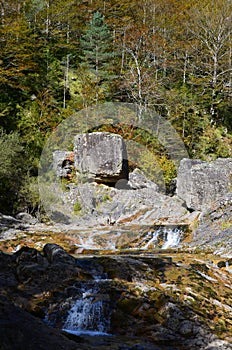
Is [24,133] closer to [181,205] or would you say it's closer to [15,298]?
[181,205]

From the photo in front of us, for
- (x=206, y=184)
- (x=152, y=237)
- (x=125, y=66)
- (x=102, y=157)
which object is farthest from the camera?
(x=125, y=66)

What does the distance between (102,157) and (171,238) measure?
20.2 ft

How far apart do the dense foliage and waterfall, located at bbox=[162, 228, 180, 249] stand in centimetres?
884

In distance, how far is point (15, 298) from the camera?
484cm

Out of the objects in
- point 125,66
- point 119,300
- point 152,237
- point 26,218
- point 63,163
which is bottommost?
point 26,218

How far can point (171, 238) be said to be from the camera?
9891 millimetres

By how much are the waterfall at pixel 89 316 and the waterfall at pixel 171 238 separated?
4.90 m

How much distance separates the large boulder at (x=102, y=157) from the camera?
49.2 feet

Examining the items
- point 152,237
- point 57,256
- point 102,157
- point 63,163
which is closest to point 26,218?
point 63,163

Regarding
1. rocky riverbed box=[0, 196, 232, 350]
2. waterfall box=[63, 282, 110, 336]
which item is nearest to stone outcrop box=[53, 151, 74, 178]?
rocky riverbed box=[0, 196, 232, 350]

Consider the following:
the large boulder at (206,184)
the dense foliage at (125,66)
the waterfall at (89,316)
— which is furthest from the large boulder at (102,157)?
the waterfall at (89,316)

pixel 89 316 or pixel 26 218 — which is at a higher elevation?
pixel 89 316

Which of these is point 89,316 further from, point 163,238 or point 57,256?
point 163,238

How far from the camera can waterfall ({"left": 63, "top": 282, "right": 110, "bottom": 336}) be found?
180 inches
